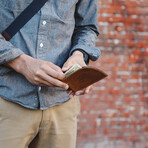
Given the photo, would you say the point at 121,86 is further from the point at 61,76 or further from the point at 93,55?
the point at 61,76

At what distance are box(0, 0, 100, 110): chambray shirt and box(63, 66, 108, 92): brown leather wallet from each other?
0.19 m

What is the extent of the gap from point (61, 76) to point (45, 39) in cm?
26

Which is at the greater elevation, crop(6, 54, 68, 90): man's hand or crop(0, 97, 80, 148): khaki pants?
crop(6, 54, 68, 90): man's hand

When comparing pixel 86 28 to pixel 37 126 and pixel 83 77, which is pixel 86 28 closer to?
Answer: pixel 83 77

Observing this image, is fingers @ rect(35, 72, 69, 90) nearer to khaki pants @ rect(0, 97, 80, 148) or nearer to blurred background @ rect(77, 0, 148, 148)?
khaki pants @ rect(0, 97, 80, 148)

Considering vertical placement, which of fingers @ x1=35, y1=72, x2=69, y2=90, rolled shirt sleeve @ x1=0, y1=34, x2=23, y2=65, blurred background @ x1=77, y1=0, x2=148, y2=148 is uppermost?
rolled shirt sleeve @ x1=0, y1=34, x2=23, y2=65

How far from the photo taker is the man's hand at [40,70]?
107 cm

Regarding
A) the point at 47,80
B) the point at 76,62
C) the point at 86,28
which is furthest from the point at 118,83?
the point at 47,80

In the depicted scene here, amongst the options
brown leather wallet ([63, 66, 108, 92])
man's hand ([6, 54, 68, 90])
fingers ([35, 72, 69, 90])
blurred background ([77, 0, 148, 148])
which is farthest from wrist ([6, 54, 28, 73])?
blurred background ([77, 0, 148, 148])

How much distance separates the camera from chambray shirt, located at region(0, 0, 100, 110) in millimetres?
1188

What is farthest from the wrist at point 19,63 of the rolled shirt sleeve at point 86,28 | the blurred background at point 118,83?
the blurred background at point 118,83

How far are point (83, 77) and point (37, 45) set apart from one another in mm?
296

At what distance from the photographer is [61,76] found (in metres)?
1.08

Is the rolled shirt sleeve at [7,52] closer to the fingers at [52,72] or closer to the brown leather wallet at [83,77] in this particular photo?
the fingers at [52,72]
